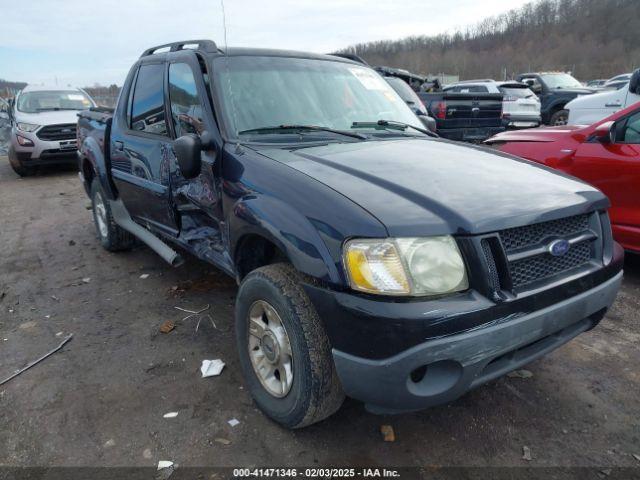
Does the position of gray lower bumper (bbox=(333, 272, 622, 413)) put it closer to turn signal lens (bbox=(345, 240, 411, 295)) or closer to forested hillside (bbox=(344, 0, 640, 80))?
turn signal lens (bbox=(345, 240, 411, 295))

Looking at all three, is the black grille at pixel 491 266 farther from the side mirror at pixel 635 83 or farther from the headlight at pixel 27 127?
the headlight at pixel 27 127

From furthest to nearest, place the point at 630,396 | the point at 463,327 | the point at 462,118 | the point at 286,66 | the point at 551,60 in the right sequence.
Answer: the point at 551,60
the point at 462,118
the point at 286,66
the point at 630,396
the point at 463,327

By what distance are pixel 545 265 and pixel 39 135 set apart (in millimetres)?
10942

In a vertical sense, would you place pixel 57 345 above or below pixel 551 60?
below

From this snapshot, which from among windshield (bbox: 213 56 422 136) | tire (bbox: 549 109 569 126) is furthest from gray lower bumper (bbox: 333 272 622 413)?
tire (bbox: 549 109 569 126)

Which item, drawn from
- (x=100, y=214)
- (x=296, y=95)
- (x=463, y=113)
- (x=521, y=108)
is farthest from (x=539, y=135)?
(x=521, y=108)

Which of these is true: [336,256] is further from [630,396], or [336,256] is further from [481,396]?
[630,396]

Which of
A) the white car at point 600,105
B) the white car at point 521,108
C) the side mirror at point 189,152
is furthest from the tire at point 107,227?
the white car at point 521,108

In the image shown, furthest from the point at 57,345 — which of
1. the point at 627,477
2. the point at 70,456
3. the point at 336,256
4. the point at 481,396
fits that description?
the point at 627,477

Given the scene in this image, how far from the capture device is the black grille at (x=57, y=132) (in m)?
10.3

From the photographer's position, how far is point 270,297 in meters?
2.28

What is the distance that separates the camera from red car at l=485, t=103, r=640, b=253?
159 inches

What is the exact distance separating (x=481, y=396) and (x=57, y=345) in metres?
2.85

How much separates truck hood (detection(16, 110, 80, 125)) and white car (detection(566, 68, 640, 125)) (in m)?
10.5
